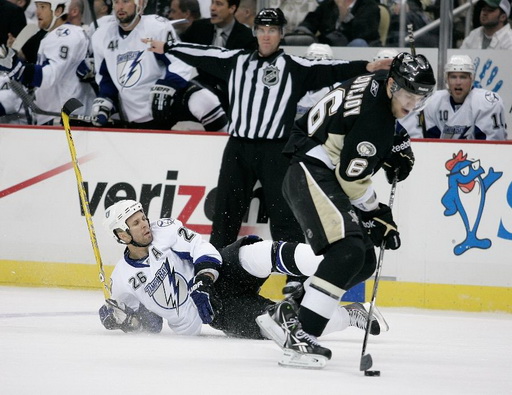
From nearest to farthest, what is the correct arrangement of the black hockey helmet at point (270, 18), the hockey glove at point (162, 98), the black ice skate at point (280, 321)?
the black ice skate at point (280, 321)
the black hockey helmet at point (270, 18)
the hockey glove at point (162, 98)

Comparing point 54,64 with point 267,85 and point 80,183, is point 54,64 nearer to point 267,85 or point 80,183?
point 80,183

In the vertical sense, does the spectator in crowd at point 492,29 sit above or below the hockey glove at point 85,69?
above

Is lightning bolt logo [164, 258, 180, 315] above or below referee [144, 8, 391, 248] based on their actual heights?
below

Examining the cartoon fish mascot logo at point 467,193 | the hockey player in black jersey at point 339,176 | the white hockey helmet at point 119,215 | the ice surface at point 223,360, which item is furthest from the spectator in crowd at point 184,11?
the hockey player in black jersey at point 339,176

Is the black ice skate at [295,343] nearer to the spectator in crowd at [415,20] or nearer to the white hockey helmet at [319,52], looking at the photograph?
the white hockey helmet at [319,52]

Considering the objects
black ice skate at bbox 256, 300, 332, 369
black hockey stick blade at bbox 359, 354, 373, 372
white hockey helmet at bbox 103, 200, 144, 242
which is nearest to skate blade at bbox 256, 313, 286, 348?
black ice skate at bbox 256, 300, 332, 369

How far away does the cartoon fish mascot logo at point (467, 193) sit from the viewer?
6.70 meters

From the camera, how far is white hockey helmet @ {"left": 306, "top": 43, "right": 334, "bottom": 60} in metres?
7.33

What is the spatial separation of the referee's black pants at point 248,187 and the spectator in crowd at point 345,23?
1.25 metres

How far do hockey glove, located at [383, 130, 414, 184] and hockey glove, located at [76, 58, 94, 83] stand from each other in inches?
145

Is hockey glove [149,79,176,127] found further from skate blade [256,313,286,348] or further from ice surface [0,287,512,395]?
skate blade [256,313,286,348]

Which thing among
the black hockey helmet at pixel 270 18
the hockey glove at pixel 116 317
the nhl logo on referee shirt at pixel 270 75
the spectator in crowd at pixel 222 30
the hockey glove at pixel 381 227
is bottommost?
the hockey glove at pixel 116 317

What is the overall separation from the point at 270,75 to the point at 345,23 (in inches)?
44.6

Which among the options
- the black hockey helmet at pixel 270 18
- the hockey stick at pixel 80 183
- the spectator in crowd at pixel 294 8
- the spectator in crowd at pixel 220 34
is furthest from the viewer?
the spectator in crowd at pixel 294 8
